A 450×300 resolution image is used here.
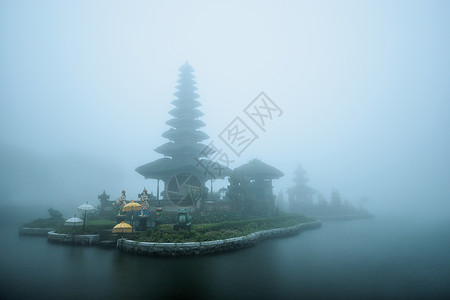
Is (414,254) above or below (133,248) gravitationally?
below

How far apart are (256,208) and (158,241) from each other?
44.6 ft

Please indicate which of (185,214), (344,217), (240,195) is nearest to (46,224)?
(185,214)

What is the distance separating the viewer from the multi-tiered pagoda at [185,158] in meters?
27.0

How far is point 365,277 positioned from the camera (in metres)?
10.4

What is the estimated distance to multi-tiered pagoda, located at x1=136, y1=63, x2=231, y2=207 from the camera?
27047 mm

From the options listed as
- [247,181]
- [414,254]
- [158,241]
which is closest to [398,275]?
[414,254]

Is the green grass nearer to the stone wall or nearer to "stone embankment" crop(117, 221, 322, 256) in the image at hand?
"stone embankment" crop(117, 221, 322, 256)

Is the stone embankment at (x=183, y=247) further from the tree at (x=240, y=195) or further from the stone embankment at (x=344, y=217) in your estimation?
the stone embankment at (x=344, y=217)

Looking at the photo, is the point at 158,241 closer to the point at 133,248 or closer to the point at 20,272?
the point at 133,248

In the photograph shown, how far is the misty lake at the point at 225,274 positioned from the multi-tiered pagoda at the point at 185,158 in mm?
10995

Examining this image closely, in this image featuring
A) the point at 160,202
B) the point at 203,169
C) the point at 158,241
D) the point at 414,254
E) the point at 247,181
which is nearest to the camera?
the point at 158,241

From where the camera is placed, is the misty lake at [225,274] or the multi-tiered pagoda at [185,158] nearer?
the misty lake at [225,274]

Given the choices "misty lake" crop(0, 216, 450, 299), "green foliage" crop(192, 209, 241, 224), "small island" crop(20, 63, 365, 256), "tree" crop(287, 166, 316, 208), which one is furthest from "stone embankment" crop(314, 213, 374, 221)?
"misty lake" crop(0, 216, 450, 299)

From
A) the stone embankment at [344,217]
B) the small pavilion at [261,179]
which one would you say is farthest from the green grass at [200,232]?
the stone embankment at [344,217]
